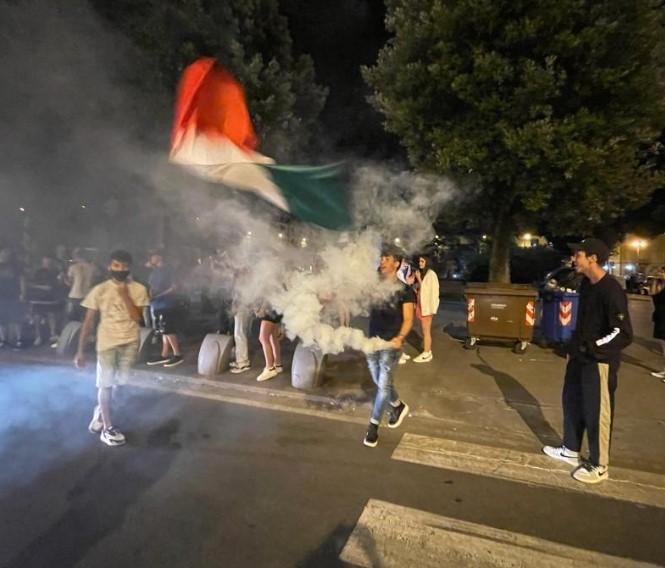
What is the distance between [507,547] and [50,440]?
149 inches

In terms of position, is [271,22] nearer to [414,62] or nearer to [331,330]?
[414,62]

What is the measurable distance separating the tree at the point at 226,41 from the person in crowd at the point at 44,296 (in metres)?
3.91

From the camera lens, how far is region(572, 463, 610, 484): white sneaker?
3.43m

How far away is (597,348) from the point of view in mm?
3451

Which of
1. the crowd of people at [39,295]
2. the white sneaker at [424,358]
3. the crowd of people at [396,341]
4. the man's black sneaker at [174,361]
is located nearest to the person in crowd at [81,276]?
the crowd of people at [39,295]

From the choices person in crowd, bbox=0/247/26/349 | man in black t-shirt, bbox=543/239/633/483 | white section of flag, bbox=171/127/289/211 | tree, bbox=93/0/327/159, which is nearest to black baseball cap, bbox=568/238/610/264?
man in black t-shirt, bbox=543/239/633/483

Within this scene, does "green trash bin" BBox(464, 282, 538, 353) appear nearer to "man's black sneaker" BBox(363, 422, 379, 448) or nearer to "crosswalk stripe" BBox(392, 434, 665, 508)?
"crosswalk stripe" BBox(392, 434, 665, 508)

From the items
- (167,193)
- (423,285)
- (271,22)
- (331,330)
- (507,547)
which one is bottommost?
(507,547)

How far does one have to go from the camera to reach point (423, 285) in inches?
277

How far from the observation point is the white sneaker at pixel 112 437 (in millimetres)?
4020

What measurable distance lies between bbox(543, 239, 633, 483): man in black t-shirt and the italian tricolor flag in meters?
2.53

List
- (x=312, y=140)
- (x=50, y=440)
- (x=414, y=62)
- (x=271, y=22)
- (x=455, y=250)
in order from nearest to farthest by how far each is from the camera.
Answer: (x=50, y=440)
(x=414, y=62)
(x=271, y=22)
(x=312, y=140)
(x=455, y=250)

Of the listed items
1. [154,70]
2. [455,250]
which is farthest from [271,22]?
[455,250]

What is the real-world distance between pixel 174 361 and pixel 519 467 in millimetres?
4815
